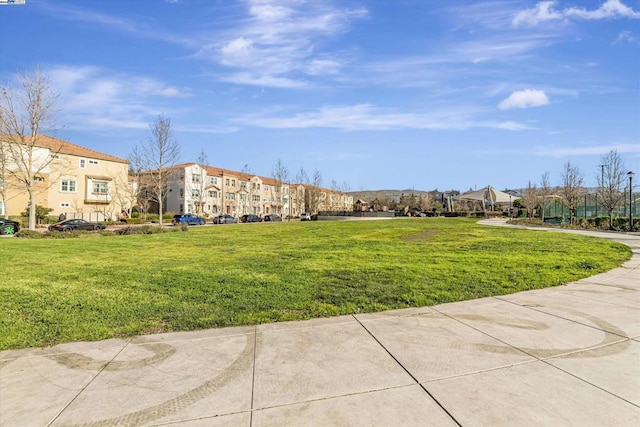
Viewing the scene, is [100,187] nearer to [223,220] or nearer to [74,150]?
[74,150]

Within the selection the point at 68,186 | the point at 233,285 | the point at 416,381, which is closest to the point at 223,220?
the point at 68,186

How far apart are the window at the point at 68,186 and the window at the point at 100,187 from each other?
2.34 metres

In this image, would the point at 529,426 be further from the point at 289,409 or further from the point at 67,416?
the point at 67,416

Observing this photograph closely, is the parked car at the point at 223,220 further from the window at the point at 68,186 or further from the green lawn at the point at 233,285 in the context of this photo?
the green lawn at the point at 233,285

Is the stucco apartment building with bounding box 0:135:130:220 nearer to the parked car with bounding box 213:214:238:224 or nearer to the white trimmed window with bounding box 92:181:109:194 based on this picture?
the white trimmed window with bounding box 92:181:109:194

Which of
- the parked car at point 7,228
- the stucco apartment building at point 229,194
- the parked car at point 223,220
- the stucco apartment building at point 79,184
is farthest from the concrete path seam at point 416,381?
the stucco apartment building at point 229,194

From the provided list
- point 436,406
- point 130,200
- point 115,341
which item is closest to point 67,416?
point 115,341

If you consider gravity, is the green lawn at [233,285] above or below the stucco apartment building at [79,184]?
below

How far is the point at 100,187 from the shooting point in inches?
2020

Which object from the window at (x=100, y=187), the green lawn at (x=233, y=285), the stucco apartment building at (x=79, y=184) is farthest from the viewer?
the window at (x=100, y=187)

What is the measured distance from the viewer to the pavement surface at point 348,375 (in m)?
2.72

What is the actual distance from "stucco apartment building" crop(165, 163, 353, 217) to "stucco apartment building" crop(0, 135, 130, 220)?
30.3 ft

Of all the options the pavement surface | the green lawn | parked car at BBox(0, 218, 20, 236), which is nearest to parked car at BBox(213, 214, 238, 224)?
parked car at BBox(0, 218, 20, 236)

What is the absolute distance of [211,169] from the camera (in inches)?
2842
